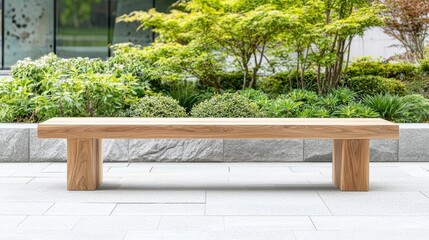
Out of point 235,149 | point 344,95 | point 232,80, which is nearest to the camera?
point 235,149

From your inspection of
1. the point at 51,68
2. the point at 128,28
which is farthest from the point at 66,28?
the point at 51,68

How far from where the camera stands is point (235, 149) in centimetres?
1011

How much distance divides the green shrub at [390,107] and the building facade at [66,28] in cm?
846

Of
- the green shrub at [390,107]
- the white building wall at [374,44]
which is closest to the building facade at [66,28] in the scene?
the white building wall at [374,44]

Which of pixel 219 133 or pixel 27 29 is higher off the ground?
pixel 27 29

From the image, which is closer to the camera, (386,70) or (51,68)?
(51,68)

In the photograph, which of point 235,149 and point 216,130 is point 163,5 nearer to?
point 235,149

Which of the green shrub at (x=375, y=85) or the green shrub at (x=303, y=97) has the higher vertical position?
the green shrub at (x=375, y=85)

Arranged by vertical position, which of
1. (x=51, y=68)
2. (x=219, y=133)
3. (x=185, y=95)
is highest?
(x=51, y=68)

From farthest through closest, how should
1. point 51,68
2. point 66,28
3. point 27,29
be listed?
1. point 27,29
2. point 66,28
3. point 51,68

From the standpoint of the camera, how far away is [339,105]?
11734 mm

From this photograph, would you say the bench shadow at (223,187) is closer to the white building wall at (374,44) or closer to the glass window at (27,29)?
the glass window at (27,29)

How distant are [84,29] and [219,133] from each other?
12700 millimetres

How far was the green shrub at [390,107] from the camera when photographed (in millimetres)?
11172
